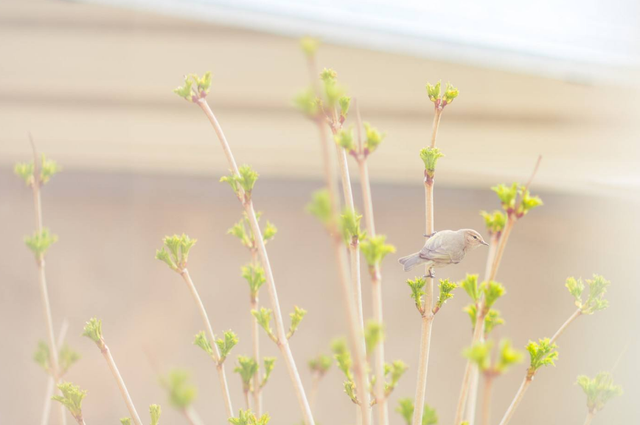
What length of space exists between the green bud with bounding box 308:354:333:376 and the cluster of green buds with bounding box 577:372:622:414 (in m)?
0.21

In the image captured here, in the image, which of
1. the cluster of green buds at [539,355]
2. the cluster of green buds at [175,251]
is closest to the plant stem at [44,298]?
the cluster of green buds at [175,251]

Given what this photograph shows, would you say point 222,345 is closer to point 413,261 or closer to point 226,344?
point 226,344

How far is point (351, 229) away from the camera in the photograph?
1.00 feet

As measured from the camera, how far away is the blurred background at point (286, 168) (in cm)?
113

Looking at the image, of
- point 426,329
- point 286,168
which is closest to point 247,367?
point 426,329

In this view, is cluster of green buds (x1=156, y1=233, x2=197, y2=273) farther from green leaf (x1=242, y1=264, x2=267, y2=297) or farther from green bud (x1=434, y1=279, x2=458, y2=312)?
green bud (x1=434, y1=279, x2=458, y2=312)

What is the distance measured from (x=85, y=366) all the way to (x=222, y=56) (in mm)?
762

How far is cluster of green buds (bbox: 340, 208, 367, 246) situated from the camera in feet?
0.97

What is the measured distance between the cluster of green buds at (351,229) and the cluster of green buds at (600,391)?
17 cm

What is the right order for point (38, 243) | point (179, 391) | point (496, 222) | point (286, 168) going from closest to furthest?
point (179, 391) < point (496, 222) < point (38, 243) < point (286, 168)

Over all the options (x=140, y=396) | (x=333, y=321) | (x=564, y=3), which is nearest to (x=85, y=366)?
(x=140, y=396)

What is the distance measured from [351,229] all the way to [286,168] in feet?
3.64

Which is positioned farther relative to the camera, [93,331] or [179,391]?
[93,331]

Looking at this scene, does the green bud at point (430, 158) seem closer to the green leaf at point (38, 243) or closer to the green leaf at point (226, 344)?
the green leaf at point (226, 344)
